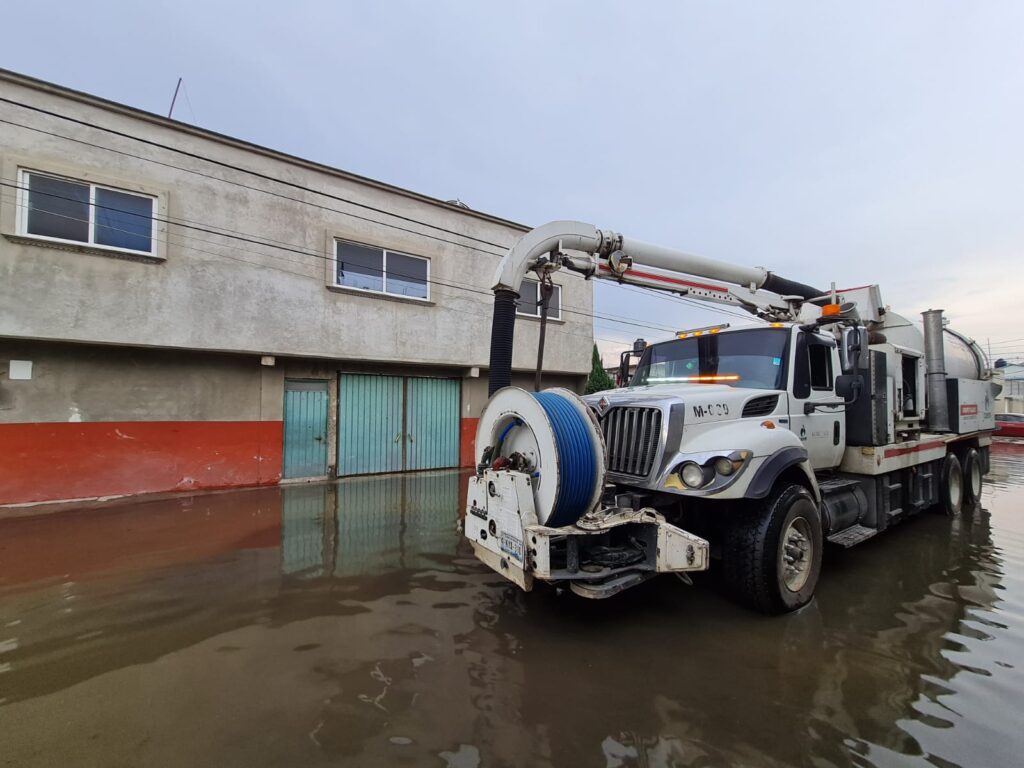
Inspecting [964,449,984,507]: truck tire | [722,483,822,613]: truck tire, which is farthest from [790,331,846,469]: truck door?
[964,449,984,507]: truck tire

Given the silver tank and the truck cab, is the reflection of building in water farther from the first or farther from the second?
the silver tank

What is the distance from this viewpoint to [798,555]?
3.95m

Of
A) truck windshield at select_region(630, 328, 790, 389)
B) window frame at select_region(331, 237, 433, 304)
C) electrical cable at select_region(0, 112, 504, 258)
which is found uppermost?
electrical cable at select_region(0, 112, 504, 258)

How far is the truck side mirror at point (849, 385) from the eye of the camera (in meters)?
4.58

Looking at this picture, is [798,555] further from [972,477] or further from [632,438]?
[972,477]

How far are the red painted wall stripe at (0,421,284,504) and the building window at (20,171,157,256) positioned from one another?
9.36ft

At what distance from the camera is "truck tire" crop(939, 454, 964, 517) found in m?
6.91

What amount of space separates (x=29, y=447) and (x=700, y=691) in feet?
30.9

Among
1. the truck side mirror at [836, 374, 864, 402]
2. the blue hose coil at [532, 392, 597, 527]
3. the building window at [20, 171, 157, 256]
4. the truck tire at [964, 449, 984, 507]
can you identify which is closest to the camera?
the blue hose coil at [532, 392, 597, 527]

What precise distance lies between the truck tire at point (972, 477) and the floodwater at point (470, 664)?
284 centimetres

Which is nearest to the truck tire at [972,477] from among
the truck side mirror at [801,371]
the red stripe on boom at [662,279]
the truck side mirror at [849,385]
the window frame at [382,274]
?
the truck side mirror at [849,385]

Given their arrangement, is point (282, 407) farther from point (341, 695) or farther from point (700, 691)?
point (700, 691)

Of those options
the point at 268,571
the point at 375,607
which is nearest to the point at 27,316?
the point at 268,571

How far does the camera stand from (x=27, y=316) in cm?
677
